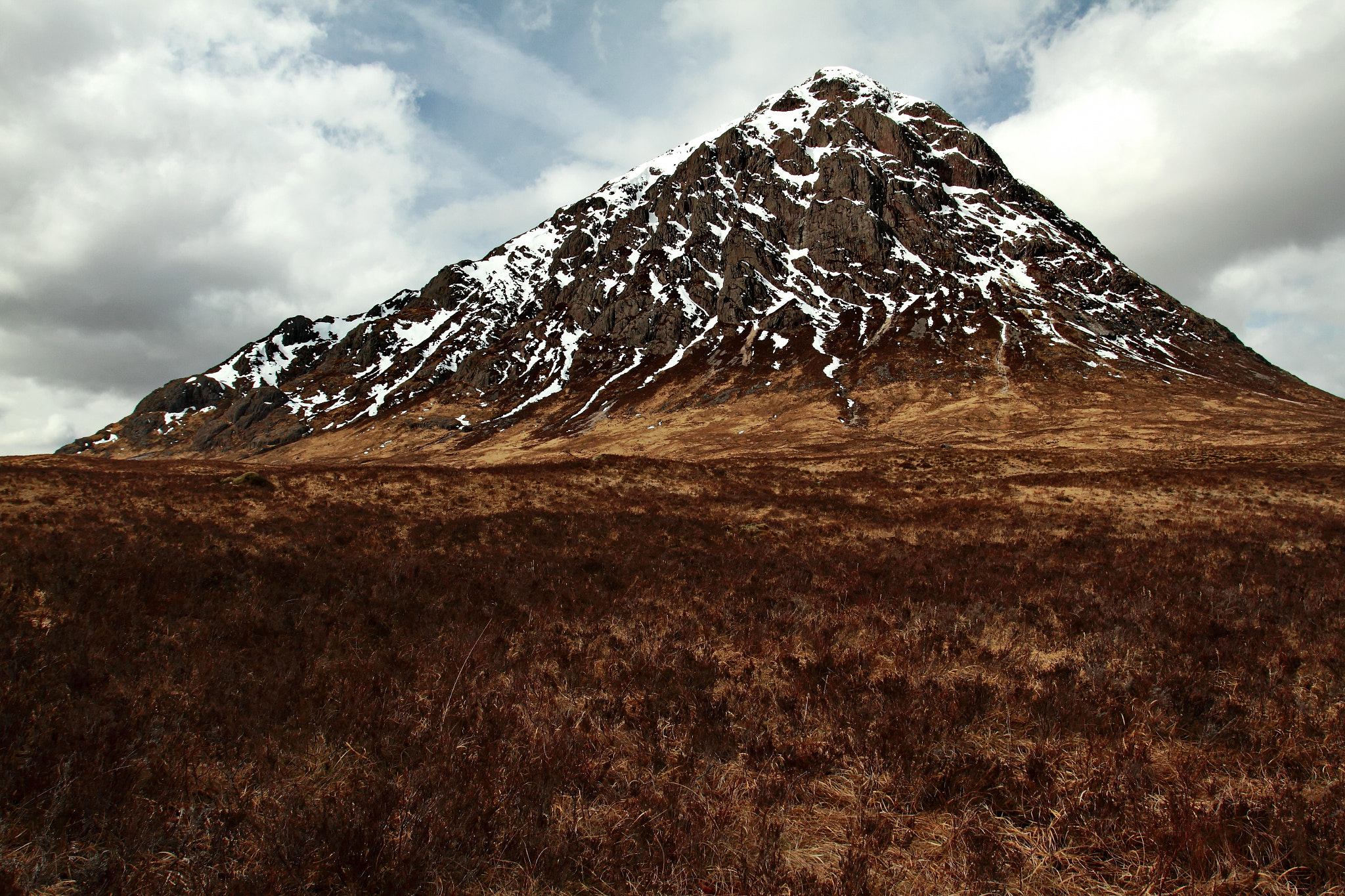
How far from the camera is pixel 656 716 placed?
6.68m

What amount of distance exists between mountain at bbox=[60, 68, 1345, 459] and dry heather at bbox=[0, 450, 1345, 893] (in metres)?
61.2

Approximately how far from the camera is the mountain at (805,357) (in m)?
91.0

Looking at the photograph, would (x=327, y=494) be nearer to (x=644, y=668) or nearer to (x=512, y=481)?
(x=512, y=481)

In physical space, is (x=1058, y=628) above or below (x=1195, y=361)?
A: below

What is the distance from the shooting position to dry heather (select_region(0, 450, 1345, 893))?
412 centimetres

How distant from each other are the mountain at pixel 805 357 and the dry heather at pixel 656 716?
201ft

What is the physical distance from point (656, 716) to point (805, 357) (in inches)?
5059

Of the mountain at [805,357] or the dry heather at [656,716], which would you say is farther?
the mountain at [805,357]

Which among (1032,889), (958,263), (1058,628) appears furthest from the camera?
(958,263)

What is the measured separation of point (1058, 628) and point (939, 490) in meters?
20.6

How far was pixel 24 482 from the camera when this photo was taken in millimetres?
19109

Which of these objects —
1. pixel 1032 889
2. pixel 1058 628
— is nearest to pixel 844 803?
pixel 1032 889

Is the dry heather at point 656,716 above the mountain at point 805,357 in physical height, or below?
below

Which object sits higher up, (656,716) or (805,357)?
(805,357)
